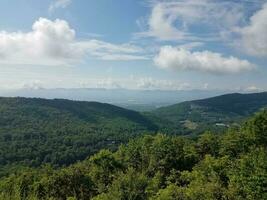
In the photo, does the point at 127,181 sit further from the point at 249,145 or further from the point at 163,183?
the point at 249,145

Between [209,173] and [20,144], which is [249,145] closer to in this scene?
[209,173]

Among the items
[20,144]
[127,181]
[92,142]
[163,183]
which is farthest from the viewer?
[92,142]

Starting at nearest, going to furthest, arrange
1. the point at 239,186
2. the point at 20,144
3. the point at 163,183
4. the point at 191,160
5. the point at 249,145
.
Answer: the point at 239,186 < the point at 163,183 < the point at 249,145 < the point at 191,160 < the point at 20,144

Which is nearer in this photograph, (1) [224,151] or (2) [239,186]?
(2) [239,186]

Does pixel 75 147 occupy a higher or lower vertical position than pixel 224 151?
lower

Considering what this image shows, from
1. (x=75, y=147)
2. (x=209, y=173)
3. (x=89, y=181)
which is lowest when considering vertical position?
(x=75, y=147)

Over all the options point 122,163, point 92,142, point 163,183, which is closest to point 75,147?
point 92,142

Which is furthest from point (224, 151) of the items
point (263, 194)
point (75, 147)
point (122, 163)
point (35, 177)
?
point (75, 147)
